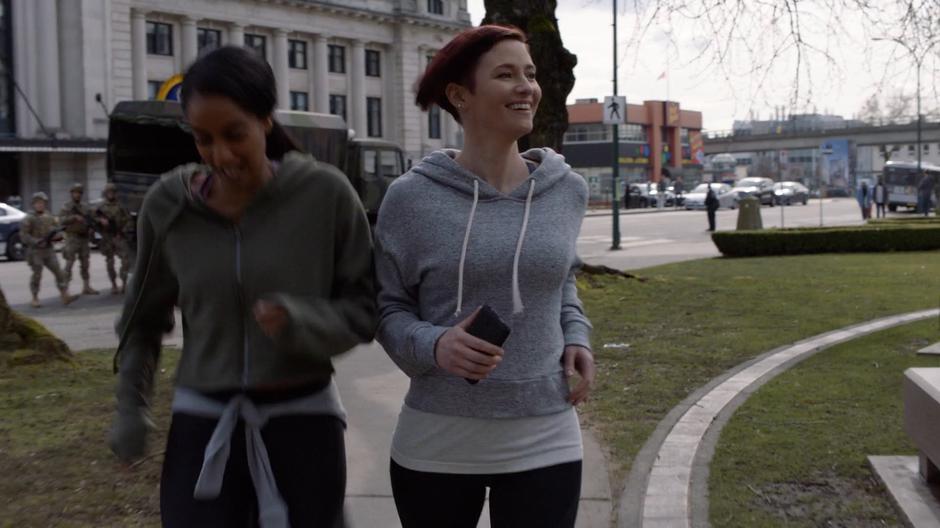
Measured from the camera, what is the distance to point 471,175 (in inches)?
101

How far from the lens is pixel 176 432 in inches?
93.2

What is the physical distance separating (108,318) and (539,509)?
1224 cm

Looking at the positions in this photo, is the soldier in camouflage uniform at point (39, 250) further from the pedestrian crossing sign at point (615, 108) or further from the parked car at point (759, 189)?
the parked car at point (759, 189)

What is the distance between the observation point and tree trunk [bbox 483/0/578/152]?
14172 mm

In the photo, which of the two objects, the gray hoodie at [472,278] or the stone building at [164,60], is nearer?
the gray hoodie at [472,278]

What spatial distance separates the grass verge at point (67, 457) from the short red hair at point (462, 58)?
2.80 m

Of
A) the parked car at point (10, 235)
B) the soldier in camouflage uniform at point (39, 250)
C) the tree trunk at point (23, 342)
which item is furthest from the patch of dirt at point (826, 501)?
the parked car at point (10, 235)

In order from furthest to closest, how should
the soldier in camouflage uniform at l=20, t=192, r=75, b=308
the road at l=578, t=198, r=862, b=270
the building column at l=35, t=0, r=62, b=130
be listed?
the building column at l=35, t=0, r=62, b=130 < the road at l=578, t=198, r=862, b=270 < the soldier in camouflage uniform at l=20, t=192, r=75, b=308

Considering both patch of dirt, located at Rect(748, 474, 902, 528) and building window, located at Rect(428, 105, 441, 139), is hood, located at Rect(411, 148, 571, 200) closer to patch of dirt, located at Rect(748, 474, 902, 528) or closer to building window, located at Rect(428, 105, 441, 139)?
patch of dirt, located at Rect(748, 474, 902, 528)

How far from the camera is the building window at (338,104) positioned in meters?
63.1

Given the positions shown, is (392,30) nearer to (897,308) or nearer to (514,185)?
(897,308)

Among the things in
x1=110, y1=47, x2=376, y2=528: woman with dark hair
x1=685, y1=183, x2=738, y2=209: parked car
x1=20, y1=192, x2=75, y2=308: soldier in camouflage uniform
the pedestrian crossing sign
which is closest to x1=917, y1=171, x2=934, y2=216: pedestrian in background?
x1=685, y1=183, x2=738, y2=209: parked car

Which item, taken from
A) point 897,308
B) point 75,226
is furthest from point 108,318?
point 897,308

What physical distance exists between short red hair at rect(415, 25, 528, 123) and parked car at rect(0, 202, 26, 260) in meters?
24.5
